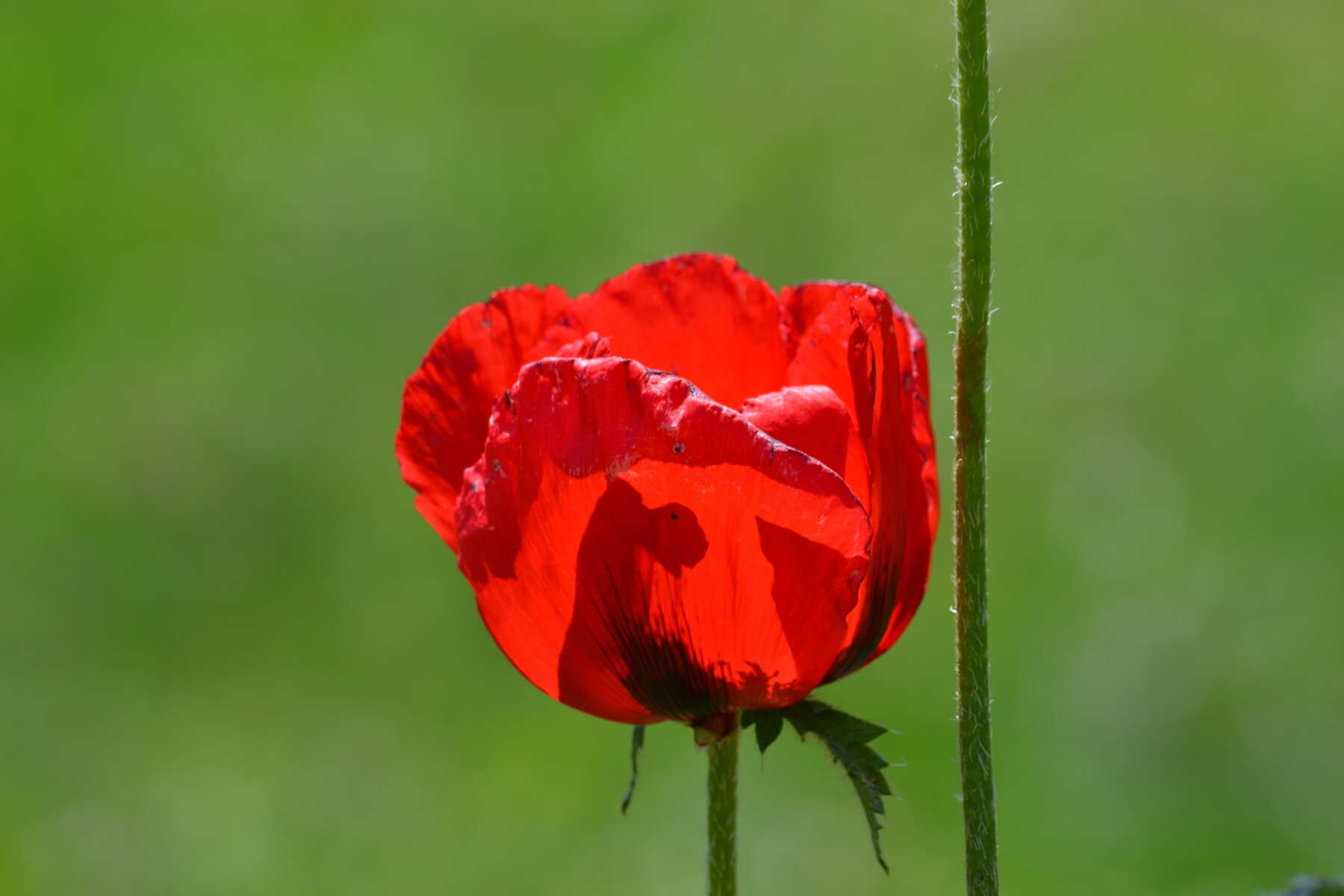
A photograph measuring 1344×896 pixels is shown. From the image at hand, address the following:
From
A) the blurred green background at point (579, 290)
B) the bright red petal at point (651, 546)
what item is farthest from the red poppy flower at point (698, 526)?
the blurred green background at point (579, 290)

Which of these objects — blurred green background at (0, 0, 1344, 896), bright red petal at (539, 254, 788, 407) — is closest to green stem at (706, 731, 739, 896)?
bright red petal at (539, 254, 788, 407)

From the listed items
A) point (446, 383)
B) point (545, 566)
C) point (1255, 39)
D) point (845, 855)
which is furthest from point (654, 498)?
point (1255, 39)

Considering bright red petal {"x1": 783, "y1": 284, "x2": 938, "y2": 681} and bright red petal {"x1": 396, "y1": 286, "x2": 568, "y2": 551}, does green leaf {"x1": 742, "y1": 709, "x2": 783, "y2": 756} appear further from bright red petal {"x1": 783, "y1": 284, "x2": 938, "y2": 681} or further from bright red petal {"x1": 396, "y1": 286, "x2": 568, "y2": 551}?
bright red petal {"x1": 396, "y1": 286, "x2": 568, "y2": 551}

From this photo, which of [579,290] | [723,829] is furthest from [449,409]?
[579,290]

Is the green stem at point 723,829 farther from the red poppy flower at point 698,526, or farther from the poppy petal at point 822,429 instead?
the poppy petal at point 822,429

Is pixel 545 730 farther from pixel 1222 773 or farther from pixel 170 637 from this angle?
pixel 1222 773

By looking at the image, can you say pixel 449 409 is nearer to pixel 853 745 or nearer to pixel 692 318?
pixel 692 318
